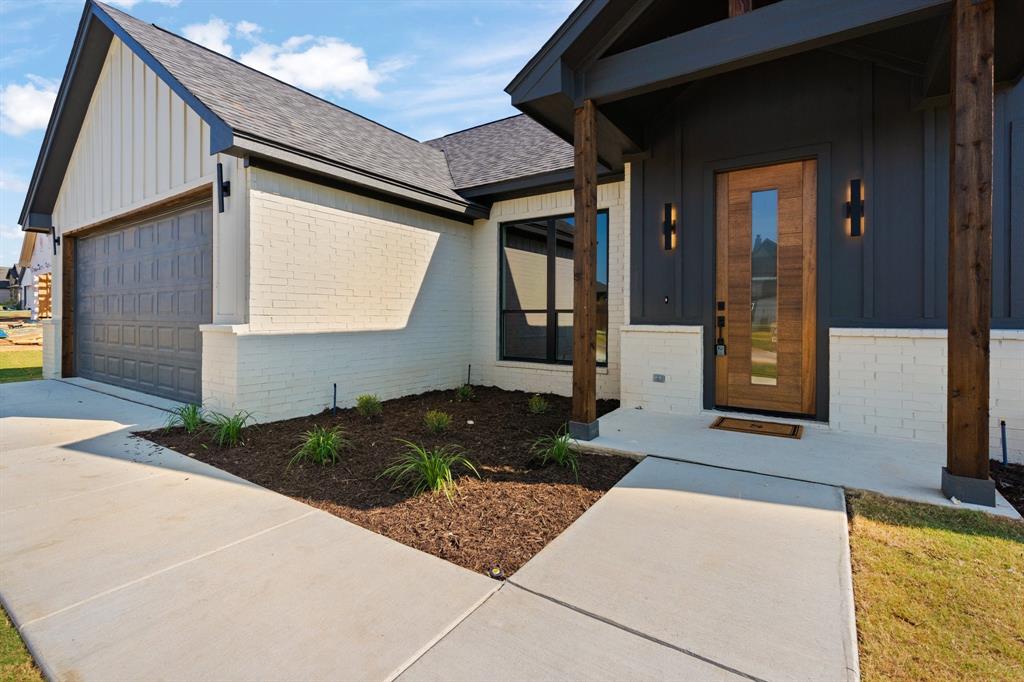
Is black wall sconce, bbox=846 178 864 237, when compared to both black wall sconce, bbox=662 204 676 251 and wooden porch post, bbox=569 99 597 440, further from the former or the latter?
wooden porch post, bbox=569 99 597 440

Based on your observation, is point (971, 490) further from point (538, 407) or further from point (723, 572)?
point (538, 407)

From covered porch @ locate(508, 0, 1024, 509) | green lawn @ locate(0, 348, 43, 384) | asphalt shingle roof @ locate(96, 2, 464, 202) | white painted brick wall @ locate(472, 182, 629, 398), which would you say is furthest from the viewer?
green lawn @ locate(0, 348, 43, 384)

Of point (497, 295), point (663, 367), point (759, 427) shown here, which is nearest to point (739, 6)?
point (663, 367)

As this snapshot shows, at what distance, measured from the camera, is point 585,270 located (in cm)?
450

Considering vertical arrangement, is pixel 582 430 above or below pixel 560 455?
above

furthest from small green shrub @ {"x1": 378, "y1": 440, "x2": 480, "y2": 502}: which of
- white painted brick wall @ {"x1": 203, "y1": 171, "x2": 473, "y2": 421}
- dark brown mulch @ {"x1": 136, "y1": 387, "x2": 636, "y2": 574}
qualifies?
white painted brick wall @ {"x1": 203, "y1": 171, "x2": 473, "y2": 421}

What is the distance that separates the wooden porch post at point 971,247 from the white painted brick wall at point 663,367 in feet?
8.77

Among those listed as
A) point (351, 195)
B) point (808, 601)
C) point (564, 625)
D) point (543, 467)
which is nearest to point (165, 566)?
point (564, 625)

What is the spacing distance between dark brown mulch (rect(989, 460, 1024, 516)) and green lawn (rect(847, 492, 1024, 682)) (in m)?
0.69

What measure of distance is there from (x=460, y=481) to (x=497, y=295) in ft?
16.4

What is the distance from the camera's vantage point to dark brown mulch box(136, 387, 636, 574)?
9.32ft

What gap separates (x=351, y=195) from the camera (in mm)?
6609

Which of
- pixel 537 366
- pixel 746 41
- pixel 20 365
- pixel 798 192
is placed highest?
pixel 746 41

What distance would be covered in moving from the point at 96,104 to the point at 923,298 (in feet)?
40.1
